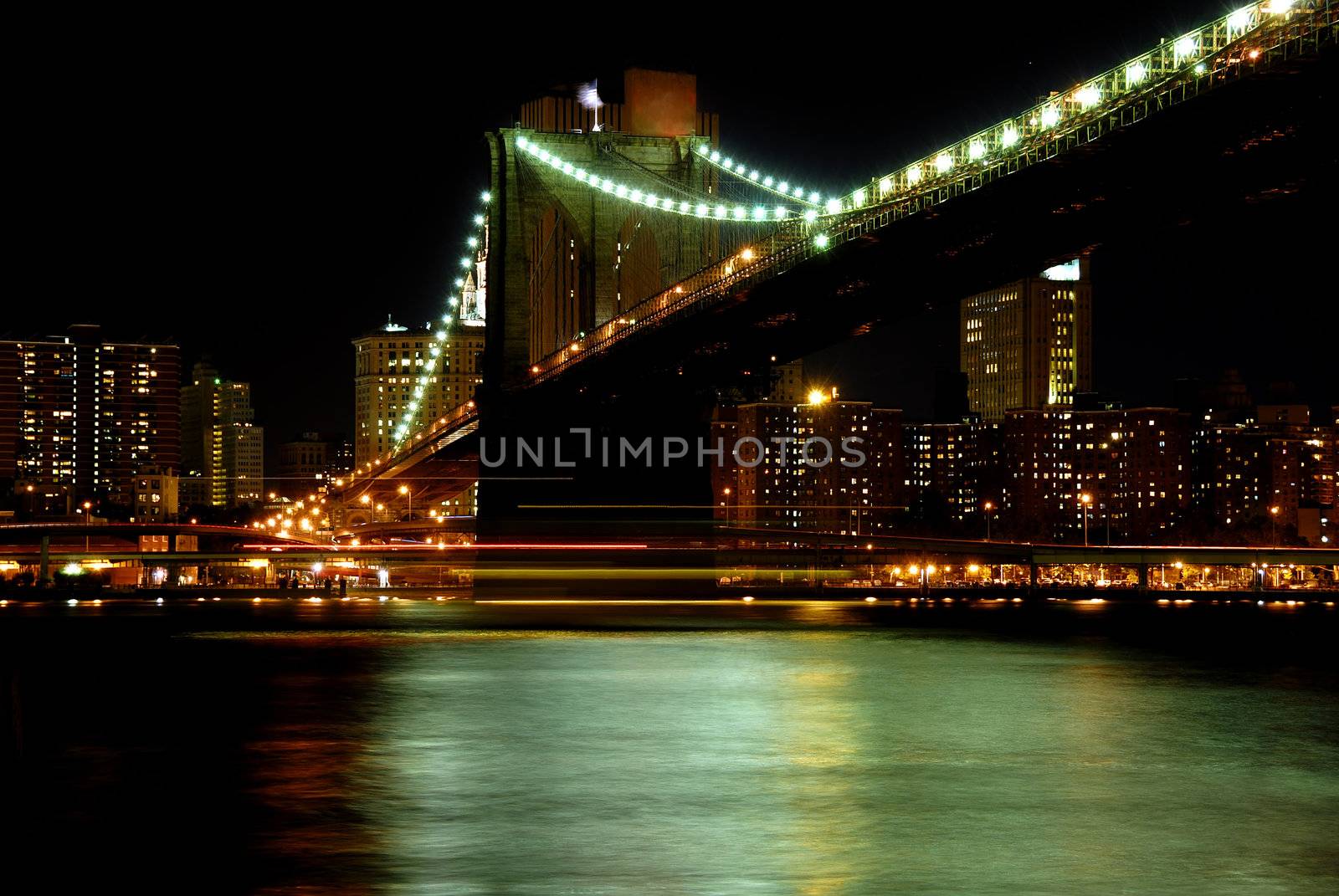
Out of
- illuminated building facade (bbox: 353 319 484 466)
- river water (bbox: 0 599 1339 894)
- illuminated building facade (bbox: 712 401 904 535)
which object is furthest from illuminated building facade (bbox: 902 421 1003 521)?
river water (bbox: 0 599 1339 894)

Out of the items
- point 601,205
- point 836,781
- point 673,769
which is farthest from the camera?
point 601,205

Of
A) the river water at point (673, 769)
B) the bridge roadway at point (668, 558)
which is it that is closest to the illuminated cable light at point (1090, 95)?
the river water at point (673, 769)

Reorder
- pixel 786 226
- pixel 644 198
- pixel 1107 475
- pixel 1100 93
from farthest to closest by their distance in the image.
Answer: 1. pixel 1107 475
2. pixel 644 198
3. pixel 786 226
4. pixel 1100 93

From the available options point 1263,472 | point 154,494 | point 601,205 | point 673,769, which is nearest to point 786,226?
point 601,205

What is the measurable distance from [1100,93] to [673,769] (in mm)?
14692

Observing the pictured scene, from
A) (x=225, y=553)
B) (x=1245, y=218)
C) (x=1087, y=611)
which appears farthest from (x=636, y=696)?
(x=225, y=553)

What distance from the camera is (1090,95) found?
82.5ft

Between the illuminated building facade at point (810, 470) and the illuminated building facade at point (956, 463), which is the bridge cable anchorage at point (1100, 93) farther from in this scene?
the illuminated building facade at point (956, 463)

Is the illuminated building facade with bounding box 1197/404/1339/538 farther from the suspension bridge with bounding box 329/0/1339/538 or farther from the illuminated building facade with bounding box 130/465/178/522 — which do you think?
the suspension bridge with bounding box 329/0/1339/538

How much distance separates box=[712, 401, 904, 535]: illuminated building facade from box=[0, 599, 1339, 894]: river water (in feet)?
316

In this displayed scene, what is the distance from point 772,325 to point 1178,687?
1931 centimetres

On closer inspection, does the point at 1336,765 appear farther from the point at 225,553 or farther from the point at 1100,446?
the point at 1100,446

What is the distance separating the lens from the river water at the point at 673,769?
10078mm

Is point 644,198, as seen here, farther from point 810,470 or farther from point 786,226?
point 810,470
